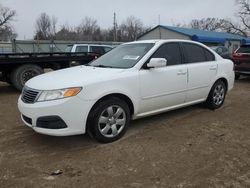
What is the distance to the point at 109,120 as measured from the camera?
13.5 feet

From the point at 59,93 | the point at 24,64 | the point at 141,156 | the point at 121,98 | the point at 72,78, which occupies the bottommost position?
the point at 141,156

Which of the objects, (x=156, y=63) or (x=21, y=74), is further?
(x=21, y=74)

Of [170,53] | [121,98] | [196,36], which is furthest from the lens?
[196,36]

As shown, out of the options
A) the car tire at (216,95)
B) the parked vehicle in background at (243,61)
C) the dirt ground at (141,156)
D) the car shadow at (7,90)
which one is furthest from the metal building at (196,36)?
the dirt ground at (141,156)

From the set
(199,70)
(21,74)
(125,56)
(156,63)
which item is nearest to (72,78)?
(125,56)

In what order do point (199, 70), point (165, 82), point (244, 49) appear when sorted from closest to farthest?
point (165, 82), point (199, 70), point (244, 49)

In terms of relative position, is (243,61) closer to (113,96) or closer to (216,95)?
(216,95)

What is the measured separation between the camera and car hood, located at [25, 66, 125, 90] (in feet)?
12.6

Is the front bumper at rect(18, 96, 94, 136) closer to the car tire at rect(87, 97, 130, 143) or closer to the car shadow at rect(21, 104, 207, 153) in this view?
the car tire at rect(87, 97, 130, 143)

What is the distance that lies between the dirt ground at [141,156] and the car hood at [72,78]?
0.92m

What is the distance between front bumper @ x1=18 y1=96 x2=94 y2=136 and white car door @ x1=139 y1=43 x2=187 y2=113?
108 centimetres

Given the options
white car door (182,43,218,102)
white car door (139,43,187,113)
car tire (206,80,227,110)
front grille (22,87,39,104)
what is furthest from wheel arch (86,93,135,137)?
car tire (206,80,227,110)

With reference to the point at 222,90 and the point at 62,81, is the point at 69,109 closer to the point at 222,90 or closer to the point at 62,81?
the point at 62,81

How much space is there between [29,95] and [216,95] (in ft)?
13.0
